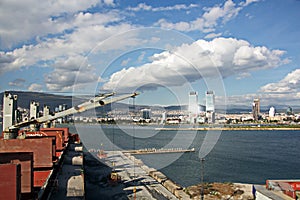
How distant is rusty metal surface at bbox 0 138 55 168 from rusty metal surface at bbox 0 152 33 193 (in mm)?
2168

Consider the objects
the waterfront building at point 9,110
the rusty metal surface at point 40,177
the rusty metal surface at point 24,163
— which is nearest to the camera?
the rusty metal surface at point 24,163

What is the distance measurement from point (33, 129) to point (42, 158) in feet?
22.0

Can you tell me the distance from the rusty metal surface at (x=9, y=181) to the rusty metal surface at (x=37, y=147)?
401 cm

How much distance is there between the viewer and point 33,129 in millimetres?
15422

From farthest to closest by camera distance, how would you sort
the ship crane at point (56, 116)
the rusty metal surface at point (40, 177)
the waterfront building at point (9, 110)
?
the waterfront building at point (9, 110), the ship crane at point (56, 116), the rusty metal surface at point (40, 177)

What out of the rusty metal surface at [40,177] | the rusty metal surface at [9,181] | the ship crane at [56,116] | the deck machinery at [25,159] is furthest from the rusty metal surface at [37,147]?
the rusty metal surface at [9,181]

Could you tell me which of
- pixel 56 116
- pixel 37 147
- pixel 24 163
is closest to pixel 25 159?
pixel 24 163

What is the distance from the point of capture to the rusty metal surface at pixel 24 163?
6699 millimetres

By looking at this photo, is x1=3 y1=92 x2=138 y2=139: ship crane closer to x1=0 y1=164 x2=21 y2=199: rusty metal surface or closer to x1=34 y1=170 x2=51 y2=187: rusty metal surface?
x1=34 y1=170 x2=51 y2=187: rusty metal surface

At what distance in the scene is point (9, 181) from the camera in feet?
16.7

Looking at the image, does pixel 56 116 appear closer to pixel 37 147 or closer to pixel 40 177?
pixel 37 147

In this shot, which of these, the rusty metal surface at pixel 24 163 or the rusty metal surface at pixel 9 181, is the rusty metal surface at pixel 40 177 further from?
the rusty metal surface at pixel 9 181

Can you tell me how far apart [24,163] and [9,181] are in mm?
1758

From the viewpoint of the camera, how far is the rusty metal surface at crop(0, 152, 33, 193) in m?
6.70
